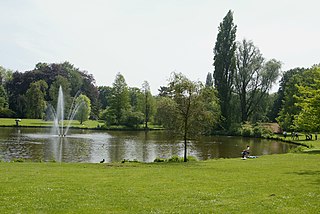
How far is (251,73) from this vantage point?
243 feet

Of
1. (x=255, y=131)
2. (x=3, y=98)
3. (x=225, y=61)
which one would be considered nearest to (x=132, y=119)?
(x=225, y=61)

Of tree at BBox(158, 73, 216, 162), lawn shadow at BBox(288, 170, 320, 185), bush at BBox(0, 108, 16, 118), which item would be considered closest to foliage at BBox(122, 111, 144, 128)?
bush at BBox(0, 108, 16, 118)

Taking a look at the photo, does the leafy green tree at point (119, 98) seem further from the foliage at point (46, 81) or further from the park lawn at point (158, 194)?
the park lawn at point (158, 194)

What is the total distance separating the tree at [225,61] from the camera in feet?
236

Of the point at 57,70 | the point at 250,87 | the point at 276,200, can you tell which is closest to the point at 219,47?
the point at 250,87

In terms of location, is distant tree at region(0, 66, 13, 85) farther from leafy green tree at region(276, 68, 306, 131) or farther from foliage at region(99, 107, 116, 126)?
leafy green tree at region(276, 68, 306, 131)

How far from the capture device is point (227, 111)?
73.3 m

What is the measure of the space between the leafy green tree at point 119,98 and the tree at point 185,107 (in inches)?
2270

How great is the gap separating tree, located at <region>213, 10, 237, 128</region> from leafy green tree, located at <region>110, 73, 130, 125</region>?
26.0m

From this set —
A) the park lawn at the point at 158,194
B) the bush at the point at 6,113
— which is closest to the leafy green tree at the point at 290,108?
the park lawn at the point at 158,194

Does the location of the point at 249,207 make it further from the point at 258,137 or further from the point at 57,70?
the point at 57,70

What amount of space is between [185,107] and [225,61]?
4672 cm

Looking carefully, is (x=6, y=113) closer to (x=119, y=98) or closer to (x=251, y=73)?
(x=119, y=98)

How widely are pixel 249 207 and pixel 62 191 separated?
22.4 ft
